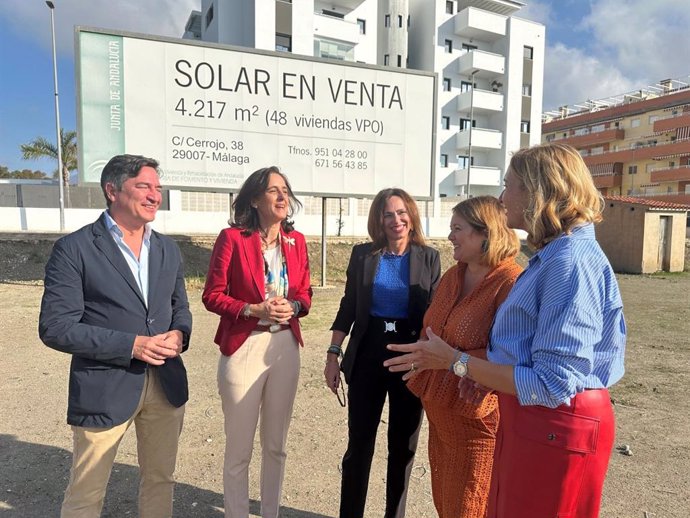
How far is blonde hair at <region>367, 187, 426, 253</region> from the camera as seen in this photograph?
2.69 m

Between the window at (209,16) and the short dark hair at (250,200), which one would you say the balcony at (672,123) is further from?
the short dark hair at (250,200)

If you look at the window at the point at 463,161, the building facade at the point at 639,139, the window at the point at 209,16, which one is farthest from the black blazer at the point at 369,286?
the building facade at the point at 639,139

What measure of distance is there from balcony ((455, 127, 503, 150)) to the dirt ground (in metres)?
26.9

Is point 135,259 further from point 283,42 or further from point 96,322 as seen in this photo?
point 283,42

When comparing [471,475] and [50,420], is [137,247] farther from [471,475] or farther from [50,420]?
[50,420]

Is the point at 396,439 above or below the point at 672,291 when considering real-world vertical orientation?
above

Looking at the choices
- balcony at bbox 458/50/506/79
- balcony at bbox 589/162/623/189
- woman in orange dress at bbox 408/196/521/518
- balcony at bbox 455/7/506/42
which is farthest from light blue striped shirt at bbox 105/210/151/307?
balcony at bbox 589/162/623/189

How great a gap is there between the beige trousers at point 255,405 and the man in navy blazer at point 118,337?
0.91ft

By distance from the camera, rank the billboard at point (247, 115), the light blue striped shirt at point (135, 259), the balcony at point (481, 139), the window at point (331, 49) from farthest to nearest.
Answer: the balcony at point (481, 139), the window at point (331, 49), the billboard at point (247, 115), the light blue striped shirt at point (135, 259)

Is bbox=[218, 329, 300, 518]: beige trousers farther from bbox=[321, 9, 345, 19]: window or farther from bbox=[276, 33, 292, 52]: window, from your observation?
bbox=[321, 9, 345, 19]: window

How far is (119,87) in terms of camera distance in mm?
11391

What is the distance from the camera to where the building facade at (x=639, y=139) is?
138 feet

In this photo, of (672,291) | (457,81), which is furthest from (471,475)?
(457,81)

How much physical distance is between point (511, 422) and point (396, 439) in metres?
1.20
